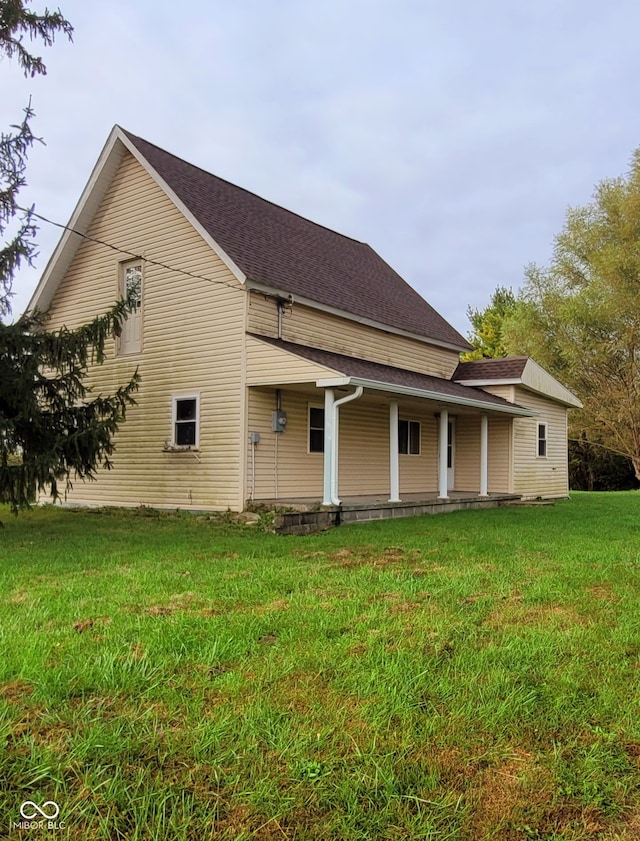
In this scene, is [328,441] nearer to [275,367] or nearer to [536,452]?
[275,367]

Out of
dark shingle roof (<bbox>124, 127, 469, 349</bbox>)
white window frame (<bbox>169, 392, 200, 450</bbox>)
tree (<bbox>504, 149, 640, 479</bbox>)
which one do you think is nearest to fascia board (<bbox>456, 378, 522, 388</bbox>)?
dark shingle roof (<bbox>124, 127, 469, 349</bbox>)

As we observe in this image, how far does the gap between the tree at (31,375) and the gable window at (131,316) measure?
2.95 m

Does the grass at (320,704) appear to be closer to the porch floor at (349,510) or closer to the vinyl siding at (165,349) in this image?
the porch floor at (349,510)

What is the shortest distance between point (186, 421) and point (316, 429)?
260 centimetres

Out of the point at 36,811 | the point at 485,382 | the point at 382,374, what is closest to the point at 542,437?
the point at 485,382

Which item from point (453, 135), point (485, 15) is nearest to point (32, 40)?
point (485, 15)

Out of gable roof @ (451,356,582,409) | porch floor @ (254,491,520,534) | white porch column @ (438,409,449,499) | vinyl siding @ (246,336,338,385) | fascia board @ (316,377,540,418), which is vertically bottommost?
porch floor @ (254,491,520,534)

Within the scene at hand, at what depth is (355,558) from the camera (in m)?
7.08

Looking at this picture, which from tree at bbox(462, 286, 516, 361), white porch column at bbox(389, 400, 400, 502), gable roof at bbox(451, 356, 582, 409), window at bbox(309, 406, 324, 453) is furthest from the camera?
tree at bbox(462, 286, 516, 361)

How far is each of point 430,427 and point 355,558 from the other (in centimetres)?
948

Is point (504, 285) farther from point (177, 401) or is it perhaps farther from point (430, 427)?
point (177, 401)

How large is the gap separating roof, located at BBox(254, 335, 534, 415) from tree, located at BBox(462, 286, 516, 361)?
82.4ft

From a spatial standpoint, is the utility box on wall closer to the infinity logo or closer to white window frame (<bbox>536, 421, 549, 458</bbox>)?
the infinity logo

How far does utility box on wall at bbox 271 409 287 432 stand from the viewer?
11.4 metres
